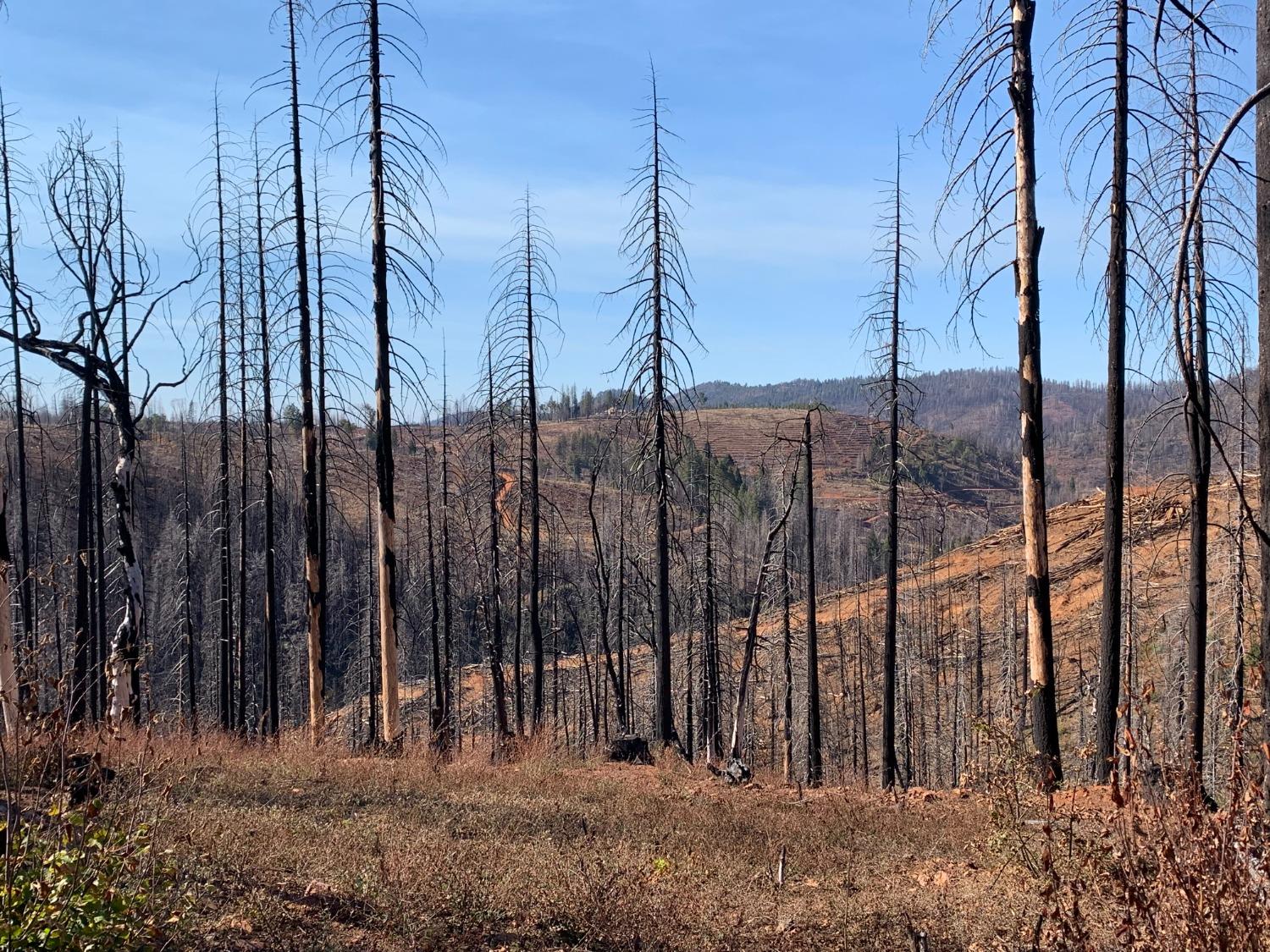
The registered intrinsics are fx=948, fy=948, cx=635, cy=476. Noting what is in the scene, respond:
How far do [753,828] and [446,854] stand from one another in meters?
3.45

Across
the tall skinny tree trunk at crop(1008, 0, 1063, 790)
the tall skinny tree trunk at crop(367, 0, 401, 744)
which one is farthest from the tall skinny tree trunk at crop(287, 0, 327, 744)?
the tall skinny tree trunk at crop(1008, 0, 1063, 790)

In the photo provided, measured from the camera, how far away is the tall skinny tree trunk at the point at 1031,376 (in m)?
9.55

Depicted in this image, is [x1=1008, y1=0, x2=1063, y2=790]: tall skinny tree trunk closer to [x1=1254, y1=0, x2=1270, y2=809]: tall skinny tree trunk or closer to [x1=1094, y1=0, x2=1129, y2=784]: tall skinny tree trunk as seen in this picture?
[x1=1094, y1=0, x2=1129, y2=784]: tall skinny tree trunk

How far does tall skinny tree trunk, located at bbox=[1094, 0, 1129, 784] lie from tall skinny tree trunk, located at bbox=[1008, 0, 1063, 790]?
5.47 feet

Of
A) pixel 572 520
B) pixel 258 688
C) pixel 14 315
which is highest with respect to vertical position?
pixel 14 315

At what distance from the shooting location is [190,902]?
4523 millimetres

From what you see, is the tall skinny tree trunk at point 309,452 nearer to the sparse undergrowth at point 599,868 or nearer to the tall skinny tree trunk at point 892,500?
the sparse undergrowth at point 599,868

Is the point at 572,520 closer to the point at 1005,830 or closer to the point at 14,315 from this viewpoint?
the point at 14,315

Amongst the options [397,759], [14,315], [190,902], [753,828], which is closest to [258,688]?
[14,315]

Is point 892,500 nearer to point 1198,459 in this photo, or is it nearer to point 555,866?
point 1198,459

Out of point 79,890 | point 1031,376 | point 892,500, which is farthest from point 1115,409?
point 79,890

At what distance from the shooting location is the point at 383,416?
510 inches

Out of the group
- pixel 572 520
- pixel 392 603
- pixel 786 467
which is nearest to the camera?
pixel 392 603

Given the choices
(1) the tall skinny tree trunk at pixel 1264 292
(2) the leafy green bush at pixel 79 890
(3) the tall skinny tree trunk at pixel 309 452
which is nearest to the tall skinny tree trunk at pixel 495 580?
(3) the tall skinny tree trunk at pixel 309 452
